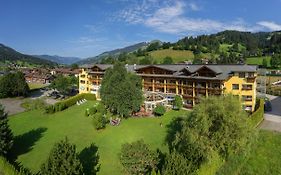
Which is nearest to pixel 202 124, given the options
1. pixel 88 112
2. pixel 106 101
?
pixel 106 101

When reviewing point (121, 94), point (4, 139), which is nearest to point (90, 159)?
point (4, 139)

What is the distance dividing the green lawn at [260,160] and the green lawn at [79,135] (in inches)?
453

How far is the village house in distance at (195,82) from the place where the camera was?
6856 cm

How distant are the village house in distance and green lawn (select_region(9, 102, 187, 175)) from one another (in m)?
8.15

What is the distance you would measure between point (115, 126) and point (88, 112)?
1404cm

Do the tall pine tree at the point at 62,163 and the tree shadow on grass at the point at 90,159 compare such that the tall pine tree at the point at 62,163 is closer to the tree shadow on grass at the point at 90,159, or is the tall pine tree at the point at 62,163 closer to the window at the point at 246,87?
the tree shadow on grass at the point at 90,159

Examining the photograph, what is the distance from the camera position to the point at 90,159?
46438mm

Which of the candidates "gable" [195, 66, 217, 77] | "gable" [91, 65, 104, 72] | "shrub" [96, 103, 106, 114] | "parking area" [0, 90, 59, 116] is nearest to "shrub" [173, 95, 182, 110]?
"gable" [195, 66, 217, 77]

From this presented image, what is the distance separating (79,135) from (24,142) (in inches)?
405

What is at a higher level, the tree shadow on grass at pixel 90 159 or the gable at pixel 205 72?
the gable at pixel 205 72

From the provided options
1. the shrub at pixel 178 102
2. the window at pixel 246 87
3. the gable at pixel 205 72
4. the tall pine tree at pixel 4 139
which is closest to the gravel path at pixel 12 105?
the tall pine tree at pixel 4 139

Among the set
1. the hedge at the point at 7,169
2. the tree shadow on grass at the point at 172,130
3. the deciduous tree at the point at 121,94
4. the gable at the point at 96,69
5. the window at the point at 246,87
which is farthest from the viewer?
the gable at the point at 96,69

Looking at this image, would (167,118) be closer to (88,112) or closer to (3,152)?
(88,112)

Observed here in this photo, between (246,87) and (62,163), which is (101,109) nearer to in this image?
(246,87)
